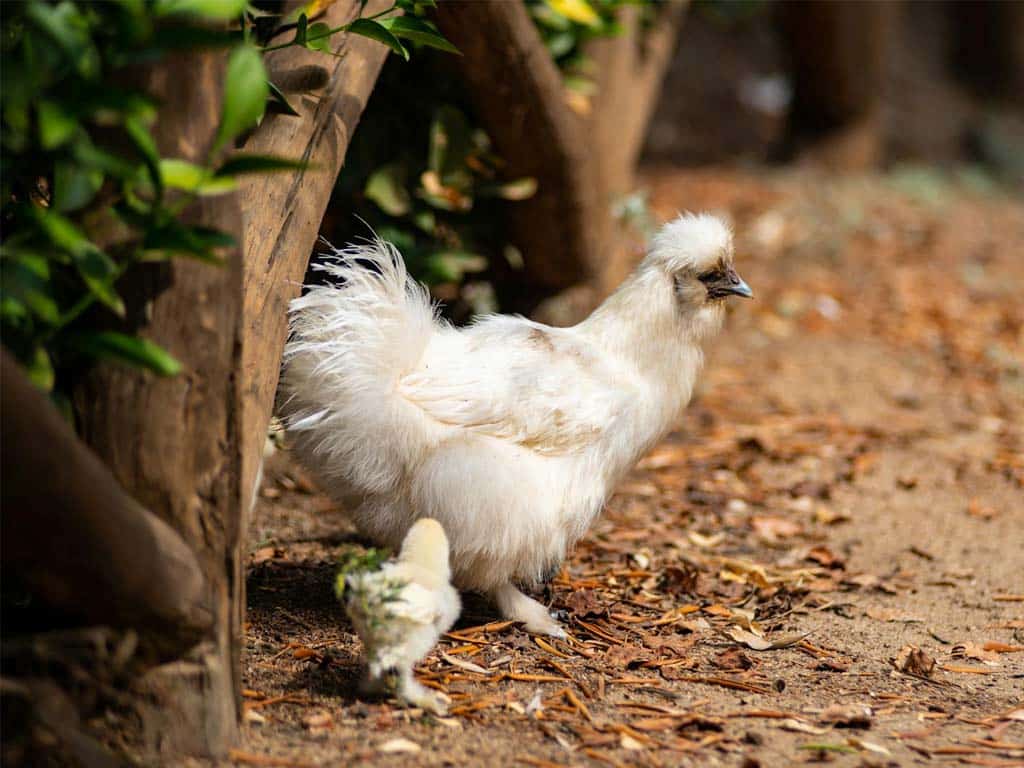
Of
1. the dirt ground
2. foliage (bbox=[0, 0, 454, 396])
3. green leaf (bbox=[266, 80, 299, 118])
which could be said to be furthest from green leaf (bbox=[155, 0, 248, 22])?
the dirt ground

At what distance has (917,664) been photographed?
10.8 ft

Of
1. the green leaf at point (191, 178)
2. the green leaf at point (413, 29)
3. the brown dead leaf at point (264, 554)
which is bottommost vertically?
the brown dead leaf at point (264, 554)

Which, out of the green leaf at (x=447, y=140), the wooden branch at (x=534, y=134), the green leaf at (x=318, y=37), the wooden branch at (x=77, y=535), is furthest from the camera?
the green leaf at (x=447, y=140)

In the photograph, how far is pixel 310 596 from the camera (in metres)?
3.66

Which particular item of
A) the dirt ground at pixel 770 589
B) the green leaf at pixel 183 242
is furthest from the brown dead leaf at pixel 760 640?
the green leaf at pixel 183 242

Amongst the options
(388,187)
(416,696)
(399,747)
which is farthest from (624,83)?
(399,747)

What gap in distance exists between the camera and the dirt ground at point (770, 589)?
9.05ft

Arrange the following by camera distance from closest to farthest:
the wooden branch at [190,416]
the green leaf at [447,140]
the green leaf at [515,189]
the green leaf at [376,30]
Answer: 1. the wooden branch at [190,416]
2. the green leaf at [376,30]
3. the green leaf at [447,140]
4. the green leaf at [515,189]

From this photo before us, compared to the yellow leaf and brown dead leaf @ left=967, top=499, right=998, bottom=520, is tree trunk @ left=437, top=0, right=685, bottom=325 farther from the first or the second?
brown dead leaf @ left=967, top=499, right=998, bottom=520

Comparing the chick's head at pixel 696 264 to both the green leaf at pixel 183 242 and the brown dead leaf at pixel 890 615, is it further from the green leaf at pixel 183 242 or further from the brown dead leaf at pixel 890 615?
the green leaf at pixel 183 242

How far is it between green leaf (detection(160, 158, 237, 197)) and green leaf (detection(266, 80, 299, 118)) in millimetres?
882

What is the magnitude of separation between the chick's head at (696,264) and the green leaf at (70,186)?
191cm

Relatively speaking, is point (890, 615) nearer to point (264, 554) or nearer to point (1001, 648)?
point (1001, 648)

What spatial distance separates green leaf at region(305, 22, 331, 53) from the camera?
3.20 m
